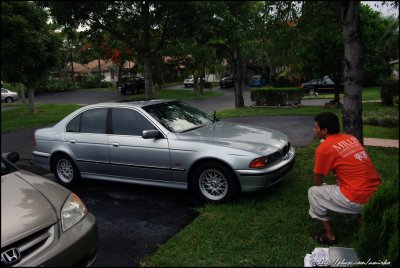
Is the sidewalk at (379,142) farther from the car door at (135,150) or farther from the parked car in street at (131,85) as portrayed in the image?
the parked car in street at (131,85)

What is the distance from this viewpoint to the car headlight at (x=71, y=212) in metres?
3.40

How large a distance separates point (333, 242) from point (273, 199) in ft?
4.89

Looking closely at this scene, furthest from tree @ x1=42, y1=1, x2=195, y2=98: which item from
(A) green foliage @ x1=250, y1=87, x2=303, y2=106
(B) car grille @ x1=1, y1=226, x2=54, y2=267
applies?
(A) green foliage @ x1=250, y1=87, x2=303, y2=106

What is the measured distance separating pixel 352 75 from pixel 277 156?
1.85m

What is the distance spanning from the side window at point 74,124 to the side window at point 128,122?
0.73 meters

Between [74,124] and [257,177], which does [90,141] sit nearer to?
[74,124]

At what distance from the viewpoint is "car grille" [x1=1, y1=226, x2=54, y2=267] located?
289cm

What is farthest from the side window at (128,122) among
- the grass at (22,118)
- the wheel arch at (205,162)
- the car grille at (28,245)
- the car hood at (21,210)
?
the car grille at (28,245)

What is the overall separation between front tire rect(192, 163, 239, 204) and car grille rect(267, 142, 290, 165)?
0.53 m

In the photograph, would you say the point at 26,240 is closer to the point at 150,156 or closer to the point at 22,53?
the point at 22,53

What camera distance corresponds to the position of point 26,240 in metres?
3.00

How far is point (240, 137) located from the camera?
5777 mm

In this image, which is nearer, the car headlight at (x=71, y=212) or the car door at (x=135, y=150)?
the car headlight at (x=71, y=212)

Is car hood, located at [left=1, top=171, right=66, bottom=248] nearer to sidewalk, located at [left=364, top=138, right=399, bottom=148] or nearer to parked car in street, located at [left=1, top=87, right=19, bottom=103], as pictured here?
parked car in street, located at [left=1, top=87, right=19, bottom=103]
